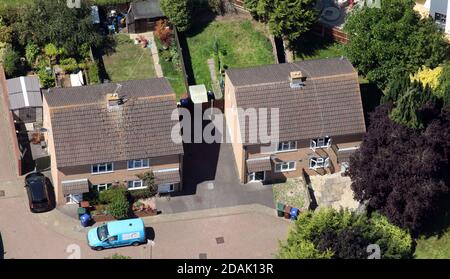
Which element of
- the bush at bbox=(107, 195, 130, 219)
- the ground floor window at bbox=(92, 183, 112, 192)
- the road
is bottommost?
the road

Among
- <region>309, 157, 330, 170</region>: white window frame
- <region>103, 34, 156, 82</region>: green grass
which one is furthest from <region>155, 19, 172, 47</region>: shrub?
<region>309, 157, 330, 170</region>: white window frame

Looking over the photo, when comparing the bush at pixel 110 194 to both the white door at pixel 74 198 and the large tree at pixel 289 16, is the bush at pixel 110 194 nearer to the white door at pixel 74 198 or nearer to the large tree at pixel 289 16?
the white door at pixel 74 198

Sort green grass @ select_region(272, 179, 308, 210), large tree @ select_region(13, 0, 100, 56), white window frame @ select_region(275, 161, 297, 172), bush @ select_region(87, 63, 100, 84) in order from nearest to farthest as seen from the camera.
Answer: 1. green grass @ select_region(272, 179, 308, 210)
2. white window frame @ select_region(275, 161, 297, 172)
3. bush @ select_region(87, 63, 100, 84)
4. large tree @ select_region(13, 0, 100, 56)

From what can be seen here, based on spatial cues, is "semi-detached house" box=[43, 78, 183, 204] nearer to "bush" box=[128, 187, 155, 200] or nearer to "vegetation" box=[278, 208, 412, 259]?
"bush" box=[128, 187, 155, 200]

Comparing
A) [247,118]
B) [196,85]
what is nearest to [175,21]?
[196,85]

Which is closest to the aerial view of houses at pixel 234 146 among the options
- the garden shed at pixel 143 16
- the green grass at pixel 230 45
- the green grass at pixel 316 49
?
the green grass at pixel 230 45

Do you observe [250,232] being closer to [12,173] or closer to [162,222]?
[162,222]
